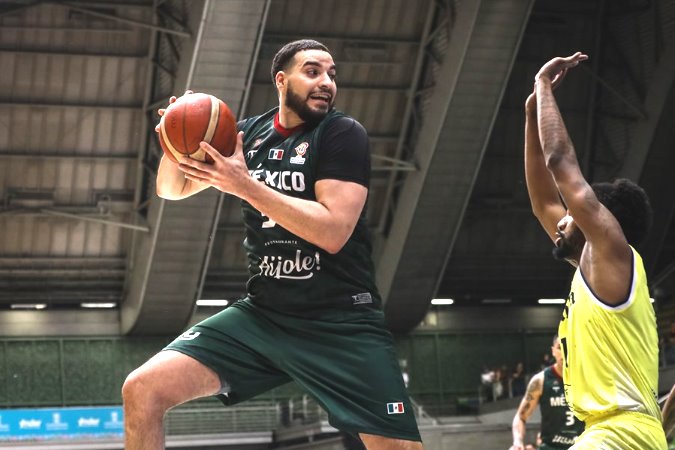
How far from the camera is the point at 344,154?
19.1 ft

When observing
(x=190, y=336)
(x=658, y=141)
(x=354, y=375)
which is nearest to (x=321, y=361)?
(x=354, y=375)

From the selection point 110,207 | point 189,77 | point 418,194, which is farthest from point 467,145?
point 110,207

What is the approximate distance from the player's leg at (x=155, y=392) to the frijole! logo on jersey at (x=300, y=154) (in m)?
1.08

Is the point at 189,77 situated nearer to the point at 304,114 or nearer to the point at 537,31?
the point at 537,31

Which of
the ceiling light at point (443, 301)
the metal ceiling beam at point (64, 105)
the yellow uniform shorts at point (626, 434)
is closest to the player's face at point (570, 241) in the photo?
the yellow uniform shorts at point (626, 434)

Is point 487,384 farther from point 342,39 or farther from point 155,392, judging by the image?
point 155,392

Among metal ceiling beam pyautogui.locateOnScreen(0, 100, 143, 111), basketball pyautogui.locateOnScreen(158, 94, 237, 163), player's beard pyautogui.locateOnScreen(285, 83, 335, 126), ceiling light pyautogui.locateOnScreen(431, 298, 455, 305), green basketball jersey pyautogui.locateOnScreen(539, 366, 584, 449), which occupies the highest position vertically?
metal ceiling beam pyautogui.locateOnScreen(0, 100, 143, 111)

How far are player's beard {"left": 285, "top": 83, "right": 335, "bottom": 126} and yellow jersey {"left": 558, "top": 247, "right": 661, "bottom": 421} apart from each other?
1567 millimetres

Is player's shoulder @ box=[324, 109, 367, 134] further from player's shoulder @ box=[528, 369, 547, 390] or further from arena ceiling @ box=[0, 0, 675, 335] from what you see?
arena ceiling @ box=[0, 0, 675, 335]

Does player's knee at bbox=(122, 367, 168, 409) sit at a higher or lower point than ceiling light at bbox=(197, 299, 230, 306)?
lower

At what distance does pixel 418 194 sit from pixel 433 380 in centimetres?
836

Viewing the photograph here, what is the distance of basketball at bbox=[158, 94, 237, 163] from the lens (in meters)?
5.57

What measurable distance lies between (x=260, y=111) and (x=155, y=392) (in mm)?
23893

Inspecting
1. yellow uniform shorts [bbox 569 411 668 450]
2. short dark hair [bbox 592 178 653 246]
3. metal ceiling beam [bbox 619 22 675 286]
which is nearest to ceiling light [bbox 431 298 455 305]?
metal ceiling beam [bbox 619 22 675 286]
